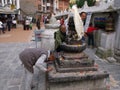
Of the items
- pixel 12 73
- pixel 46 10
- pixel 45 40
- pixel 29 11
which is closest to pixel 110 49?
pixel 45 40

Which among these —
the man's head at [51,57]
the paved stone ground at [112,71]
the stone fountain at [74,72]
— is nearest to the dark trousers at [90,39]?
the paved stone ground at [112,71]

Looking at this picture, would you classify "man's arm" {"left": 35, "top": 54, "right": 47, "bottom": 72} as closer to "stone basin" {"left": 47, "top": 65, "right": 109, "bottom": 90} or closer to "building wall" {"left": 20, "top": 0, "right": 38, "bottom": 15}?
"stone basin" {"left": 47, "top": 65, "right": 109, "bottom": 90}

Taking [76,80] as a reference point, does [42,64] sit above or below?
above

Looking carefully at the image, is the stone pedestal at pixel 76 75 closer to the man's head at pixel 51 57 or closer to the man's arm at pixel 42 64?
the man's arm at pixel 42 64

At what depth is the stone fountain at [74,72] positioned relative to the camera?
4.67 meters

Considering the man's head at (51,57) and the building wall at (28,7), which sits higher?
the building wall at (28,7)

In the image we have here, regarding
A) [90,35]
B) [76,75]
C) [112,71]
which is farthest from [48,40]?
[90,35]

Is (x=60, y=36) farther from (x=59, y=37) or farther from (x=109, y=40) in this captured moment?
(x=109, y=40)

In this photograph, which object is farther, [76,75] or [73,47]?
[73,47]

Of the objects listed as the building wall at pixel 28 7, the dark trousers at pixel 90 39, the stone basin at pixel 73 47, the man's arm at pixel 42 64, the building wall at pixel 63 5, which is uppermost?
the building wall at pixel 63 5

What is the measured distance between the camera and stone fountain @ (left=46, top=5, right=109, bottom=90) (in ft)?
15.3

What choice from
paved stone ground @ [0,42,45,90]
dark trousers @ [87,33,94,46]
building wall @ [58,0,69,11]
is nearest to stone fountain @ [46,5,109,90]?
paved stone ground @ [0,42,45,90]

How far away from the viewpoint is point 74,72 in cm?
482

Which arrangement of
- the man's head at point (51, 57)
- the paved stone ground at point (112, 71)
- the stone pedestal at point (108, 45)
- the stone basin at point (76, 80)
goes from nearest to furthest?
1. the stone basin at point (76, 80)
2. the man's head at point (51, 57)
3. the paved stone ground at point (112, 71)
4. the stone pedestal at point (108, 45)
